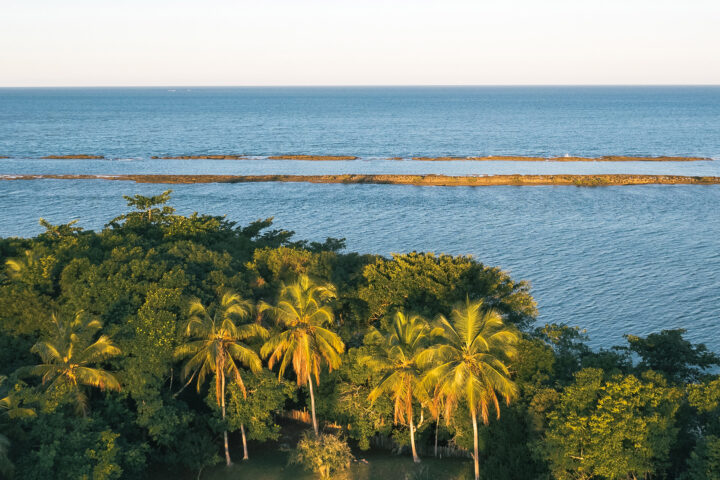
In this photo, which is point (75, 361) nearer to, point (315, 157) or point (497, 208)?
point (497, 208)

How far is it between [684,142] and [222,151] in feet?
391

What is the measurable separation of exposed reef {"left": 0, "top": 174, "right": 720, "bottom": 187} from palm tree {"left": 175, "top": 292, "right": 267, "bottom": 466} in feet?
252

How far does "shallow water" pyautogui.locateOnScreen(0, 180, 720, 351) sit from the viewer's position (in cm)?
4949

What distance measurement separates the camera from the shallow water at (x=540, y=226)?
49494 millimetres

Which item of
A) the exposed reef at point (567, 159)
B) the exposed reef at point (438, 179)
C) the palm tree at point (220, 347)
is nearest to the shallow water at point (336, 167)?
the exposed reef at point (567, 159)

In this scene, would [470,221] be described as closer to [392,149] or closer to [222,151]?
[392,149]

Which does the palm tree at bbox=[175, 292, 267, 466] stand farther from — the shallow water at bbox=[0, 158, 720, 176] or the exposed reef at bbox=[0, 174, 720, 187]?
the shallow water at bbox=[0, 158, 720, 176]

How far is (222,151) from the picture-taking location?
14712 centimetres

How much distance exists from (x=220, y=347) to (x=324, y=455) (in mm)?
7245

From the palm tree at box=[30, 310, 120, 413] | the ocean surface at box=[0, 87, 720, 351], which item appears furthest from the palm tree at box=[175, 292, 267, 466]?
the ocean surface at box=[0, 87, 720, 351]

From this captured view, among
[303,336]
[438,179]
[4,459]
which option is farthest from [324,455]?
[438,179]

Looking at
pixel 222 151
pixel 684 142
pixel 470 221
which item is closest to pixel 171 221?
pixel 470 221

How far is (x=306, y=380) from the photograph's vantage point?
31016mm

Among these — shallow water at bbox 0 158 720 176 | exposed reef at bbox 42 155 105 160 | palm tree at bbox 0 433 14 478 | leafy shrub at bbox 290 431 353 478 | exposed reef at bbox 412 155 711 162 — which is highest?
exposed reef at bbox 42 155 105 160
